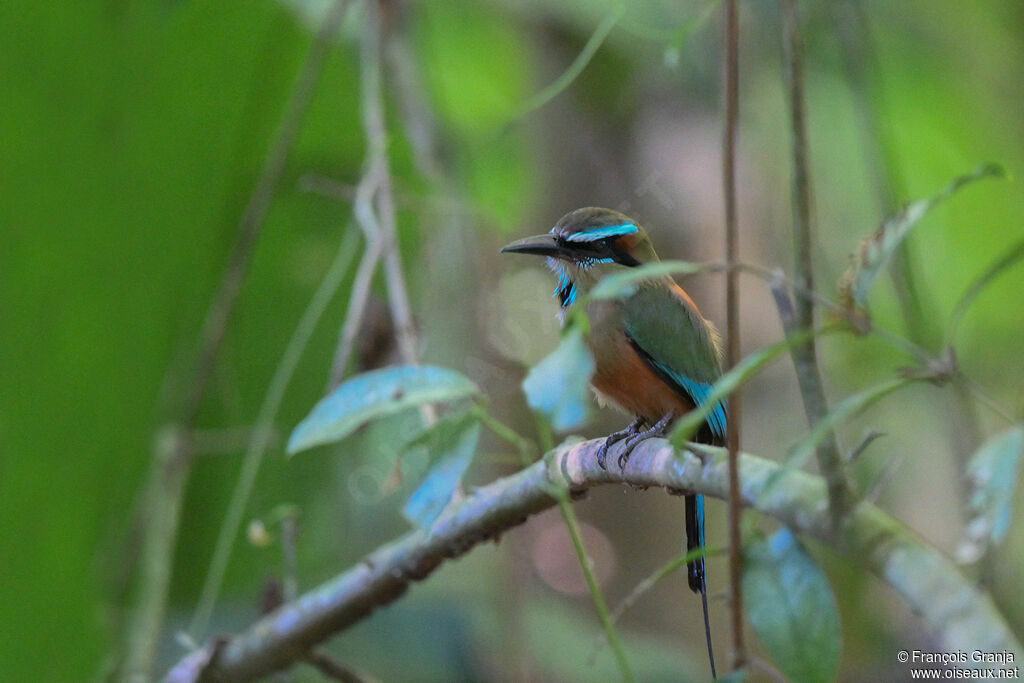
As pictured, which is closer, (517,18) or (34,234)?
(34,234)

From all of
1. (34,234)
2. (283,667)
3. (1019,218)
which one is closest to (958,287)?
(1019,218)

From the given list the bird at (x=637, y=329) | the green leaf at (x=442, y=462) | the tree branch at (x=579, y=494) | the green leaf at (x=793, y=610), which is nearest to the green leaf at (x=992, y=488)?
the tree branch at (x=579, y=494)

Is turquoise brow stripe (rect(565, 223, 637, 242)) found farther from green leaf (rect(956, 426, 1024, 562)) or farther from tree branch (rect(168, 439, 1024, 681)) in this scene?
green leaf (rect(956, 426, 1024, 562))

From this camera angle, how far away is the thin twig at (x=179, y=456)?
1921mm

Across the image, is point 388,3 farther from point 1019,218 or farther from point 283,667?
point 1019,218

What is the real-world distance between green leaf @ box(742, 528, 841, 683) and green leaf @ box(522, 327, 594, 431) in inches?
9.3

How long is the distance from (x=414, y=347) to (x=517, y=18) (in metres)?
1.79

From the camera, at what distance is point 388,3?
2539mm

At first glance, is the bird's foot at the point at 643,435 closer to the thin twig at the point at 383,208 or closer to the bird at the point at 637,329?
the bird at the point at 637,329

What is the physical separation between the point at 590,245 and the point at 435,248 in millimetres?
1051

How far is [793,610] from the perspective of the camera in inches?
35.4

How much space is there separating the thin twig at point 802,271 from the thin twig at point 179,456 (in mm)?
1147

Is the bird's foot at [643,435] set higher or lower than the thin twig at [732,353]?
lower

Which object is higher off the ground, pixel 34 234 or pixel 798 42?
pixel 798 42
